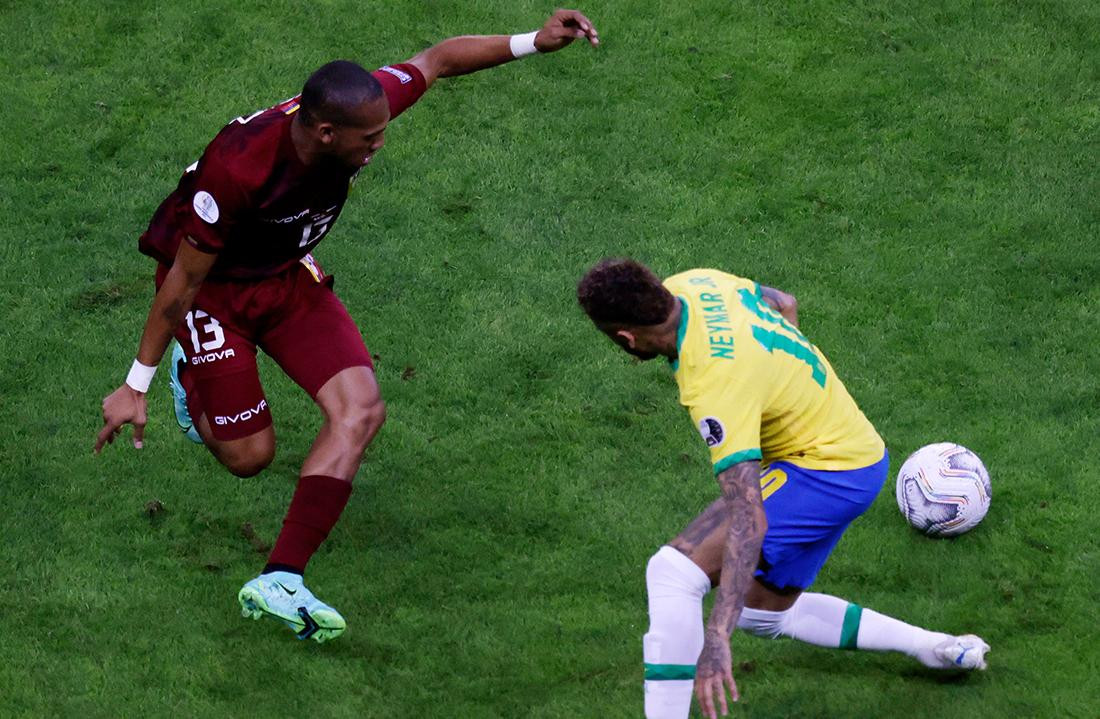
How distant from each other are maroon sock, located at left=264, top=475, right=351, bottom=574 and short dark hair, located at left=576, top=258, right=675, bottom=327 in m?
1.66

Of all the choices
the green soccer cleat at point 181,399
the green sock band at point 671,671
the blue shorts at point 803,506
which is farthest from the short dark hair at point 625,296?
the green soccer cleat at point 181,399

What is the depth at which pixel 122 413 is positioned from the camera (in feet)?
17.7

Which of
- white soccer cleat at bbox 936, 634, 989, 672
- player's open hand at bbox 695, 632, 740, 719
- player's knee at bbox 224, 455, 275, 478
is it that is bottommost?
player's knee at bbox 224, 455, 275, 478

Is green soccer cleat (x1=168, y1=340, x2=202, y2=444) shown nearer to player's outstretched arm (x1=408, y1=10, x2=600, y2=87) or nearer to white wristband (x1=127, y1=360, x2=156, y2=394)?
white wristband (x1=127, y1=360, x2=156, y2=394)

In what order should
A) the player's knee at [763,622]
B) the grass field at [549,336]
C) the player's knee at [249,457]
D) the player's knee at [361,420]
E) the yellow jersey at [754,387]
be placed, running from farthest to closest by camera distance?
the player's knee at [249,457] < the player's knee at [361,420] < the grass field at [549,336] < the player's knee at [763,622] < the yellow jersey at [754,387]

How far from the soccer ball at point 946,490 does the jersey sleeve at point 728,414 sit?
188 centimetres

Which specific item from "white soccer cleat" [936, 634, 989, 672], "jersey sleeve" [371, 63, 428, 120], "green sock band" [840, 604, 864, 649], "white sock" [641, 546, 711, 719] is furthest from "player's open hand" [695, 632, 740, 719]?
"jersey sleeve" [371, 63, 428, 120]

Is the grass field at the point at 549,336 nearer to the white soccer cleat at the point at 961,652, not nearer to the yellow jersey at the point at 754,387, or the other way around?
the white soccer cleat at the point at 961,652

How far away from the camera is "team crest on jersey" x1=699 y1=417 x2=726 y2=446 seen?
4.28 metres

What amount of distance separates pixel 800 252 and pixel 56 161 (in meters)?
4.60

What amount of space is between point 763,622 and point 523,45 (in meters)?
2.79

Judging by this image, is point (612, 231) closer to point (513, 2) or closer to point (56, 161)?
point (513, 2)

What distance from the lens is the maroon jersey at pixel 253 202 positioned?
5445 mm

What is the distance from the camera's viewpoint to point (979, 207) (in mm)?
8250
